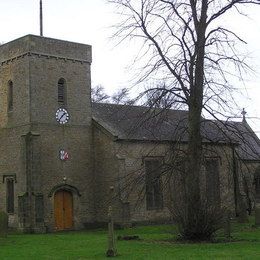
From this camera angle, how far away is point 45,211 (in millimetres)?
32906

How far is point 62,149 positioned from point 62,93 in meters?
3.71

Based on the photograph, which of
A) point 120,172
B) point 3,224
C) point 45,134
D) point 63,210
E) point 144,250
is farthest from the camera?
point 63,210

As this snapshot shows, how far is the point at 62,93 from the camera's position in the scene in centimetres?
A: 3506

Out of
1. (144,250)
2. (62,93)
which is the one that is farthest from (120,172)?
(144,250)

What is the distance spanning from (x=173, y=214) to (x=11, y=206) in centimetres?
1530

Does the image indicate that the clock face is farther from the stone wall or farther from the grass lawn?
the grass lawn

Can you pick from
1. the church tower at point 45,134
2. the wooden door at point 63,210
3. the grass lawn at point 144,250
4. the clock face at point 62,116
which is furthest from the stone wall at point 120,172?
the grass lawn at point 144,250

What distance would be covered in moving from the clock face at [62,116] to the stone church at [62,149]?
0.21 feet

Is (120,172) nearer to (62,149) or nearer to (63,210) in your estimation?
(62,149)

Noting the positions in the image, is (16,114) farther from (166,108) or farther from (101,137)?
(166,108)

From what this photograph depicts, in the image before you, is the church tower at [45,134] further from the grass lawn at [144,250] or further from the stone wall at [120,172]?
the grass lawn at [144,250]

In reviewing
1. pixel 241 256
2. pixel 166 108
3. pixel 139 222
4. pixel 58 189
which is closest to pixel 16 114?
pixel 58 189

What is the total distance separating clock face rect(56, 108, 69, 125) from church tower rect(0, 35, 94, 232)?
66mm

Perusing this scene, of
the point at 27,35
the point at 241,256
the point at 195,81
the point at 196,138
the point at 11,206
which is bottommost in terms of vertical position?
the point at 241,256
